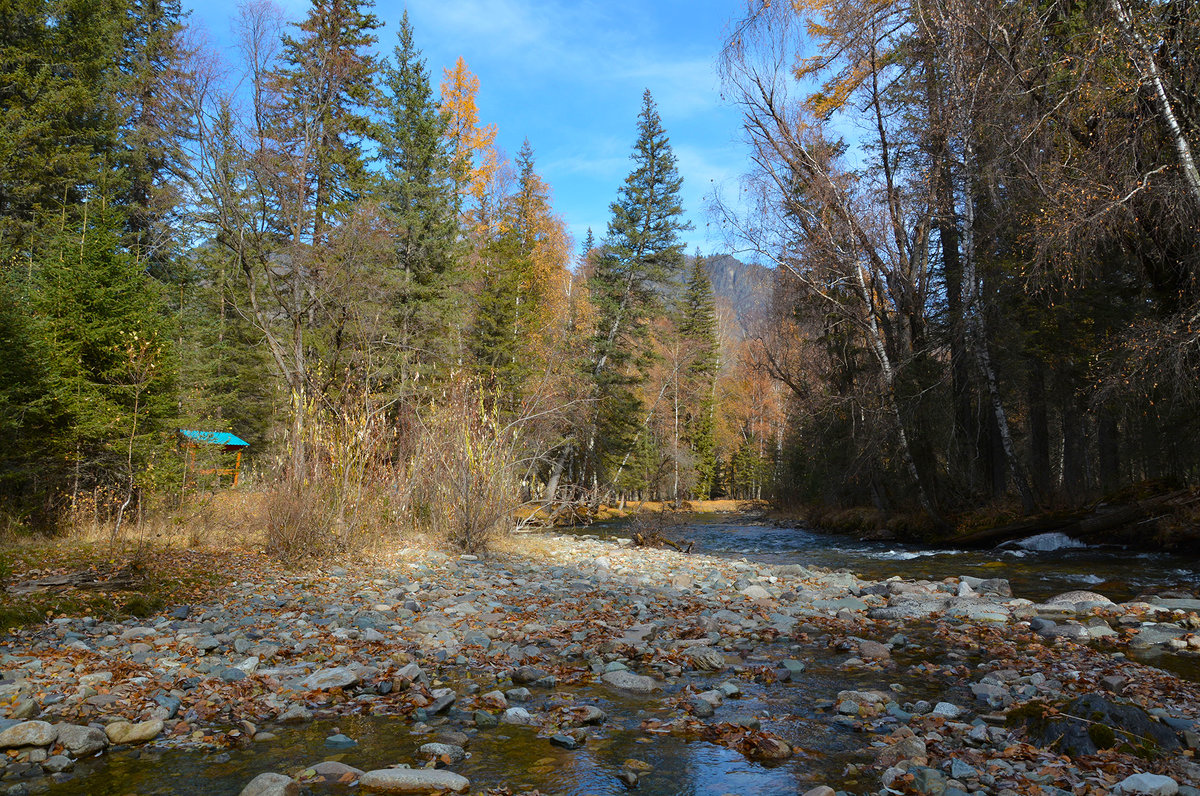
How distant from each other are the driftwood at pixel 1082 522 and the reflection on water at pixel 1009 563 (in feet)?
1.33

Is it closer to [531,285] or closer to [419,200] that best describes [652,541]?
[419,200]

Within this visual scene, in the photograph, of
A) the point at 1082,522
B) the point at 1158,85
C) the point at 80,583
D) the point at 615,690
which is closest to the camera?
the point at 615,690

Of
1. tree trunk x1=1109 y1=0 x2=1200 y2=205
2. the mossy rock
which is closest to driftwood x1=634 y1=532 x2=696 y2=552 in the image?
tree trunk x1=1109 y1=0 x2=1200 y2=205

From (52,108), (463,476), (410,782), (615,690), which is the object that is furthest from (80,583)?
(52,108)

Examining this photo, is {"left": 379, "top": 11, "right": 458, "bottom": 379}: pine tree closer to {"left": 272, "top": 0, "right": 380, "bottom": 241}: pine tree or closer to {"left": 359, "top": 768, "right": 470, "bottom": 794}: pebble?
{"left": 272, "top": 0, "right": 380, "bottom": 241}: pine tree

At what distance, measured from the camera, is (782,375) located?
20469mm

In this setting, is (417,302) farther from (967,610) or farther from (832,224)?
(967,610)

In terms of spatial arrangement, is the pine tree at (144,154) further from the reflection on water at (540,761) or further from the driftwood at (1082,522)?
the driftwood at (1082,522)

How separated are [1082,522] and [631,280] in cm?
1670

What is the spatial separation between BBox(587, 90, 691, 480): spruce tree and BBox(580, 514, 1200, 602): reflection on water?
9653mm

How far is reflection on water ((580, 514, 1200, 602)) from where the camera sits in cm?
779

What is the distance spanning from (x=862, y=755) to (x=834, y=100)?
15.7m

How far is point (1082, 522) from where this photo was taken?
11188mm

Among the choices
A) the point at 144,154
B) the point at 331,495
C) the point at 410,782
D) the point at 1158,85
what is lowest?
the point at 410,782
